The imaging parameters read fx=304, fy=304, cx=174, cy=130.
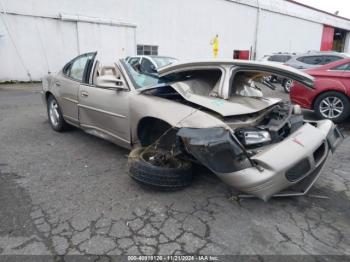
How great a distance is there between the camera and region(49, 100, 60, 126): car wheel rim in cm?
573

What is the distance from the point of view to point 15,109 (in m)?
8.16

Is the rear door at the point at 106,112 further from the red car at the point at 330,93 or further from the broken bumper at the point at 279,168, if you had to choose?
the red car at the point at 330,93

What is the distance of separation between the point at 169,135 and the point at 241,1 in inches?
900

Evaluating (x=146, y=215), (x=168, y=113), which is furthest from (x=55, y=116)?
(x=146, y=215)

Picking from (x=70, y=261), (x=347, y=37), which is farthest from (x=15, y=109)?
(x=347, y=37)

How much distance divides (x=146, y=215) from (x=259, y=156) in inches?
48.1

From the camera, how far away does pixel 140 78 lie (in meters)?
4.21

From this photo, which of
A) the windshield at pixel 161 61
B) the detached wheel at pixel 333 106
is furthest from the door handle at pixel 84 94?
the windshield at pixel 161 61

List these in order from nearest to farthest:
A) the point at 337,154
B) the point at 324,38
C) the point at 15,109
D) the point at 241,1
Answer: the point at 337,154 < the point at 15,109 < the point at 241,1 < the point at 324,38

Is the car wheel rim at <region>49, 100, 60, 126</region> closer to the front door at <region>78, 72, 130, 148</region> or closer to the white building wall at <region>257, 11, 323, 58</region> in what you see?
the front door at <region>78, 72, 130, 148</region>

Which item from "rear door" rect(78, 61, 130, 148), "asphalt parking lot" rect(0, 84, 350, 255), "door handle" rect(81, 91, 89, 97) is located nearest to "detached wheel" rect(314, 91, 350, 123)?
"asphalt parking lot" rect(0, 84, 350, 255)

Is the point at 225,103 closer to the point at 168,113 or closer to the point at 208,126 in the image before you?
the point at 208,126

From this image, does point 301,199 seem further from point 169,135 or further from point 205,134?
point 169,135

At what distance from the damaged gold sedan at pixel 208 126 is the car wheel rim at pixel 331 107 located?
3.06 metres
